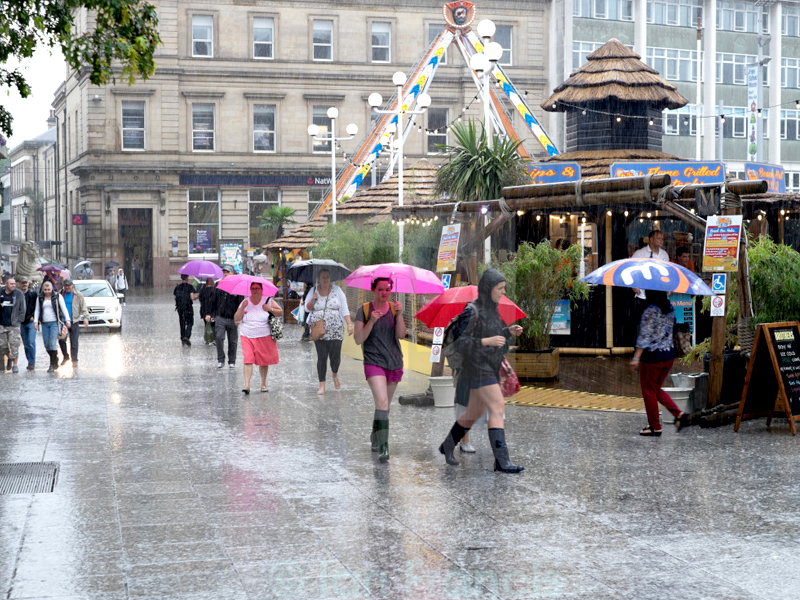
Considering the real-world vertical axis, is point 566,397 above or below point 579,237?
below

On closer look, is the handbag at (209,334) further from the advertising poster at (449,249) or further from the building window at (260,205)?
the building window at (260,205)

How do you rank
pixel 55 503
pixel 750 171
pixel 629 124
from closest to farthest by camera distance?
pixel 55 503, pixel 750 171, pixel 629 124

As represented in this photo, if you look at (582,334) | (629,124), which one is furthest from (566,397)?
(629,124)

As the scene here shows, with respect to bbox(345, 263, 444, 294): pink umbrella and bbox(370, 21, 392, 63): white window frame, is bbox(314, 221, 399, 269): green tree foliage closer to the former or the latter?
bbox(345, 263, 444, 294): pink umbrella

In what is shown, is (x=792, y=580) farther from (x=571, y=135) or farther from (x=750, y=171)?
(x=571, y=135)

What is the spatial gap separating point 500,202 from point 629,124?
8.74 metres

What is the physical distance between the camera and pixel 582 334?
18375mm

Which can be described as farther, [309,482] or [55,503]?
[309,482]

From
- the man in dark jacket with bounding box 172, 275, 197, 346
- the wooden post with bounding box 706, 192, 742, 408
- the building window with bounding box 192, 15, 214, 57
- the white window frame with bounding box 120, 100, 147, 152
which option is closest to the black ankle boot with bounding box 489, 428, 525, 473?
the wooden post with bounding box 706, 192, 742, 408

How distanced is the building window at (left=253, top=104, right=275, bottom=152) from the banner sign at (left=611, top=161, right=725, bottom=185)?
122 ft

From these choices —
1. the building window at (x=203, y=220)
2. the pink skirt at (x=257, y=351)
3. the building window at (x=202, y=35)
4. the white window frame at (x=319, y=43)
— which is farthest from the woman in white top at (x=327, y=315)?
the white window frame at (x=319, y=43)

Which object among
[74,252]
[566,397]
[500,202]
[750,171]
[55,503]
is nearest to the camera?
[55,503]

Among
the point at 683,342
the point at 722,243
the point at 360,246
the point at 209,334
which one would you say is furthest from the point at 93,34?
the point at 360,246

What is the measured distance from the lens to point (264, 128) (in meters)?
54.4
